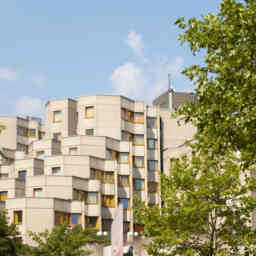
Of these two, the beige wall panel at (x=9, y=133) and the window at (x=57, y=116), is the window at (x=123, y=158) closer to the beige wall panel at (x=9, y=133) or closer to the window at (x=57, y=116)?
the window at (x=57, y=116)

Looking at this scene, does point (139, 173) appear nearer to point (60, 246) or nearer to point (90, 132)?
point (90, 132)

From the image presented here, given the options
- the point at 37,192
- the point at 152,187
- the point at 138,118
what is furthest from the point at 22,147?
the point at 37,192

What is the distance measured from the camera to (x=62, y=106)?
82.2 m

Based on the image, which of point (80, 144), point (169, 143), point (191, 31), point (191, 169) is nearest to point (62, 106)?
point (80, 144)

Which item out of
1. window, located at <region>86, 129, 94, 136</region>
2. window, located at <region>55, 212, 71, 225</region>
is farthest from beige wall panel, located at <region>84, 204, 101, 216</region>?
window, located at <region>86, 129, 94, 136</region>

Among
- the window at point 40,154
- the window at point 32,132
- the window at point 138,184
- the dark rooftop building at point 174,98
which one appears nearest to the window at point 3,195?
the window at point 40,154

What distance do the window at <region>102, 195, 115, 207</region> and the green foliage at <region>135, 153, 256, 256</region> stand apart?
138 ft

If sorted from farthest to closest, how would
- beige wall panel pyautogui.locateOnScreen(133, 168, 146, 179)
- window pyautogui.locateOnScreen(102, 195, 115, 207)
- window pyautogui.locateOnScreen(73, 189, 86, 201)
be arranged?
beige wall panel pyautogui.locateOnScreen(133, 168, 146, 179), window pyautogui.locateOnScreen(102, 195, 115, 207), window pyautogui.locateOnScreen(73, 189, 86, 201)

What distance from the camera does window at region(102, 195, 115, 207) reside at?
7382 cm

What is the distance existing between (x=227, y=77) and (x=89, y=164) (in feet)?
186

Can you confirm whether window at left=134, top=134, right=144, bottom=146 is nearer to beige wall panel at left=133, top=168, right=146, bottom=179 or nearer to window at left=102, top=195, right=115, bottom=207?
beige wall panel at left=133, top=168, right=146, bottom=179

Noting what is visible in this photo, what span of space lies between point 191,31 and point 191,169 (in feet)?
47.1

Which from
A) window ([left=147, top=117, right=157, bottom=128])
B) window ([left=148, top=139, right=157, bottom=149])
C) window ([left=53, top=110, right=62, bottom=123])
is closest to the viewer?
window ([left=53, top=110, right=62, bottom=123])

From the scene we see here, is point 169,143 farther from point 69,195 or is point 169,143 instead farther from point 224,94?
point 224,94
